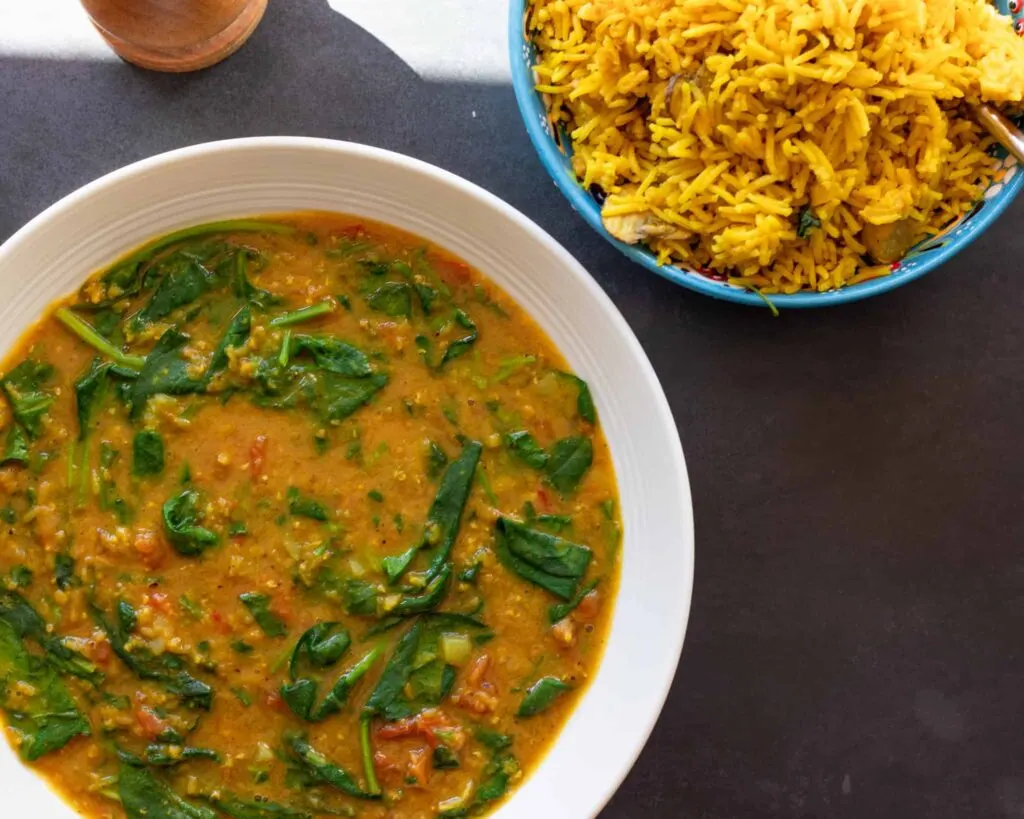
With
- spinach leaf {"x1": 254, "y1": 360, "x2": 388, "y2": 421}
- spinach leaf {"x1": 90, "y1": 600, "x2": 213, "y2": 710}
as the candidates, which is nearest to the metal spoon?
spinach leaf {"x1": 254, "y1": 360, "x2": 388, "y2": 421}

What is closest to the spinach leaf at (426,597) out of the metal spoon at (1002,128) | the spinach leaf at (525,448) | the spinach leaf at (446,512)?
the spinach leaf at (446,512)

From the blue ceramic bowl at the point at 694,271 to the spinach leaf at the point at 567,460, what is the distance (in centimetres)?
53

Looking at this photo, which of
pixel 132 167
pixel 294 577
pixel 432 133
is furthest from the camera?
pixel 432 133

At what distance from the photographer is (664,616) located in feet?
8.63

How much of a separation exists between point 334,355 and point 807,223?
Answer: 133 centimetres

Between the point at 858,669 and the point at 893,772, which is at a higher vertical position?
the point at 858,669

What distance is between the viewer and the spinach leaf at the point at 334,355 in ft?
8.66

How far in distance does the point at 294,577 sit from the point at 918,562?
195cm

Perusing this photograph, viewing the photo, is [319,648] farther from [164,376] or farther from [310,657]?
[164,376]

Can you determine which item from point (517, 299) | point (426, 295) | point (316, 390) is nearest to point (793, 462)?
point (517, 299)

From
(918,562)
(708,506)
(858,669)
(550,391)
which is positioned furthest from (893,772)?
(550,391)

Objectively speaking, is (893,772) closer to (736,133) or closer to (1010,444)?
(1010,444)

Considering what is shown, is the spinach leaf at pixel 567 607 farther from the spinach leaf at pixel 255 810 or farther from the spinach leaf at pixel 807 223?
the spinach leaf at pixel 807 223

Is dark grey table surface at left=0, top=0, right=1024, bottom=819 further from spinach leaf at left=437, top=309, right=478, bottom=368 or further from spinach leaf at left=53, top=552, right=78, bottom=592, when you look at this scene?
spinach leaf at left=53, top=552, right=78, bottom=592
